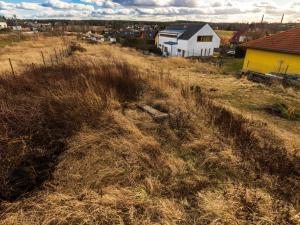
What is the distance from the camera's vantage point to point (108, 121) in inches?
195

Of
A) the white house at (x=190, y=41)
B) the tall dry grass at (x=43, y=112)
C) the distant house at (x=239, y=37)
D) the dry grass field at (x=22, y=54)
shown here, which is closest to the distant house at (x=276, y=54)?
the tall dry grass at (x=43, y=112)

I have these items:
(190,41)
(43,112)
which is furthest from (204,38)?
(43,112)

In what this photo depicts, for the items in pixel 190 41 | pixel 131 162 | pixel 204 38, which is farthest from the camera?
pixel 204 38

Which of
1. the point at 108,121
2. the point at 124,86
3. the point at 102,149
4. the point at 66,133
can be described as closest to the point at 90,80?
the point at 124,86

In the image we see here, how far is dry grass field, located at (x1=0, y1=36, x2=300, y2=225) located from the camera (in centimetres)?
276

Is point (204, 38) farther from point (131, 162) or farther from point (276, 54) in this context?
point (131, 162)

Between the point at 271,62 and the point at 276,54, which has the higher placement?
the point at 276,54

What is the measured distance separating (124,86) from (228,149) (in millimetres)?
4061

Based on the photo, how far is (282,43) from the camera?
49.3ft

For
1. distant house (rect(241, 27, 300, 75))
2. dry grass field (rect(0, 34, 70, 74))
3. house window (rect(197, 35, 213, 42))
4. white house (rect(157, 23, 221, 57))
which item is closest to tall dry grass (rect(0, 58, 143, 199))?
dry grass field (rect(0, 34, 70, 74))

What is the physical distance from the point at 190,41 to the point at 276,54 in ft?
68.0

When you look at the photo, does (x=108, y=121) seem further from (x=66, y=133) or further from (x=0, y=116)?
(x=0, y=116)

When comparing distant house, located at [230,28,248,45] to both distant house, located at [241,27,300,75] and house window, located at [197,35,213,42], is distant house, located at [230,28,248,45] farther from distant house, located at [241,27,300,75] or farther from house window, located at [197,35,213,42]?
distant house, located at [241,27,300,75]

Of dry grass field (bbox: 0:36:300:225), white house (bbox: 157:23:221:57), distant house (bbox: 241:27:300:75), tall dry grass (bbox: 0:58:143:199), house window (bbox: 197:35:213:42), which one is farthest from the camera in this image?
house window (bbox: 197:35:213:42)
